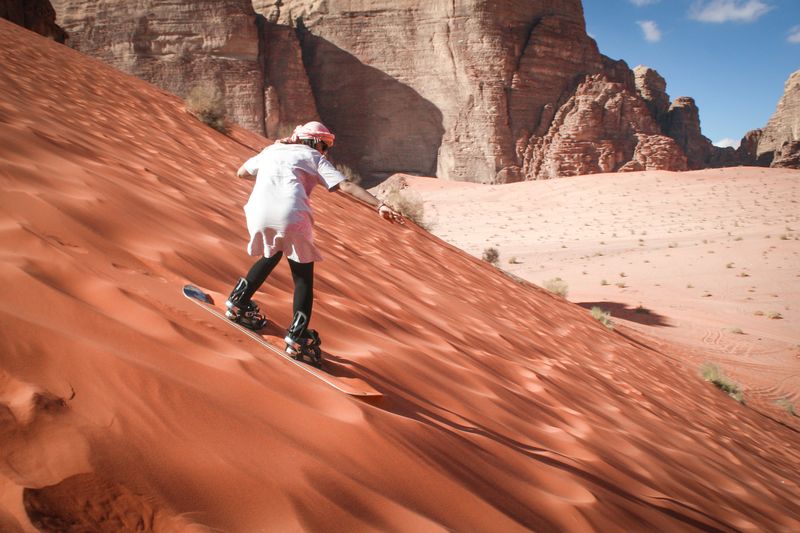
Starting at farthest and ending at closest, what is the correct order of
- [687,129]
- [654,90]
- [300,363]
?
[654,90] < [687,129] < [300,363]

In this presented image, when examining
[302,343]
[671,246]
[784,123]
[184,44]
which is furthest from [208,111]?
[784,123]

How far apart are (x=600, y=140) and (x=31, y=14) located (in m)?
29.8

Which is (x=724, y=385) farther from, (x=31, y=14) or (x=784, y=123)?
(x=784, y=123)

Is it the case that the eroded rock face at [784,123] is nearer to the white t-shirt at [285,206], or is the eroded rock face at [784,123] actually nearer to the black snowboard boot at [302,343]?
the white t-shirt at [285,206]

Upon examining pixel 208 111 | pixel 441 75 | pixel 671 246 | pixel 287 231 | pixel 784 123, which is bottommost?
pixel 287 231

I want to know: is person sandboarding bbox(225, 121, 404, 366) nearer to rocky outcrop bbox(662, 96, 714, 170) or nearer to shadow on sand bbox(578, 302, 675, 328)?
shadow on sand bbox(578, 302, 675, 328)

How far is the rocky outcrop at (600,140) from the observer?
33906 millimetres

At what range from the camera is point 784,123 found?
168 ft

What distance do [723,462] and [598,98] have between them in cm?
3420

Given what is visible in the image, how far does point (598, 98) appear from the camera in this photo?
34.4m

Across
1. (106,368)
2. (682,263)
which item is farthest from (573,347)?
(682,263)

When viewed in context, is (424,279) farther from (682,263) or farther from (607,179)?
(607,179)

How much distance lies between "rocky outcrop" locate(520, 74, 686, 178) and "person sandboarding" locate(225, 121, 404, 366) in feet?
109

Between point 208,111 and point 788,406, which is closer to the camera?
point 788,406
